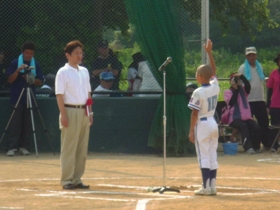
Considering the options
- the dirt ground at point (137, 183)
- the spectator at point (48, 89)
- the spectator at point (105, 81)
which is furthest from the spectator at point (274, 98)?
the spectator at point (48, 89)

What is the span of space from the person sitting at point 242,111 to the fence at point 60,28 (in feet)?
5.14

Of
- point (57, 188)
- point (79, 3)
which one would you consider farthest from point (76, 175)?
point (79, 3)

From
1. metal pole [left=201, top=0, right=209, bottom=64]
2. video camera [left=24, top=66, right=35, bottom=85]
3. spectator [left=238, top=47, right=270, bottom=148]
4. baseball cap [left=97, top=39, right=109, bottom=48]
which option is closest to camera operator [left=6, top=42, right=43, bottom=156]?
video camera [left=24, top=66, right=35, bottom=85]

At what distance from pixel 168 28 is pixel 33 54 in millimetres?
2563

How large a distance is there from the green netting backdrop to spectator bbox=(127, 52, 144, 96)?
47 cm

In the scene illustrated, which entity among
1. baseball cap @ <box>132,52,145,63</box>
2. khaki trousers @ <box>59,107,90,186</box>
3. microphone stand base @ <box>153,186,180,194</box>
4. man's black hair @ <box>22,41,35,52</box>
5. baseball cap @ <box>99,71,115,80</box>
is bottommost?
microphone stand base @ <box>153,186,180,194</box>

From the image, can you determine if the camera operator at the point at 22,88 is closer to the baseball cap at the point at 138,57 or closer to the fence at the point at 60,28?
the fence at the point at 60,28

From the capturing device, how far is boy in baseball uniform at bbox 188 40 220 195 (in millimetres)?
9250

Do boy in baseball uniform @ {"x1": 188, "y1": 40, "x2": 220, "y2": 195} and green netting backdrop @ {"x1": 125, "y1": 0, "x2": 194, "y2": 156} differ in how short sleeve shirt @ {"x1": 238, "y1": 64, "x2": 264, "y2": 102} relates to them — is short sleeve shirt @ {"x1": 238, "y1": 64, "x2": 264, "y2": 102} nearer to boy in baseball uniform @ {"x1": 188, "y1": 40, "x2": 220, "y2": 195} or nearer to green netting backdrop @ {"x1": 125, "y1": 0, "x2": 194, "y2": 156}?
green netting backdrop @ {"x1": 125, "y1": 0, "x2": 194, "y2": 156}

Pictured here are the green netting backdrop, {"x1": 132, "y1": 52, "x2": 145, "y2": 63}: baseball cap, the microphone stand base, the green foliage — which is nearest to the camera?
the microphone stand base

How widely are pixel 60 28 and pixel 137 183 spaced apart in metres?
5.69

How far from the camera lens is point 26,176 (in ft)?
37.4

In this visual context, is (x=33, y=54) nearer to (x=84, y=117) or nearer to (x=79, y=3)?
(x=79, y=3)

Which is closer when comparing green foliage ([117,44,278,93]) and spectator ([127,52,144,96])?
green foliage ([117,44,278,93])
